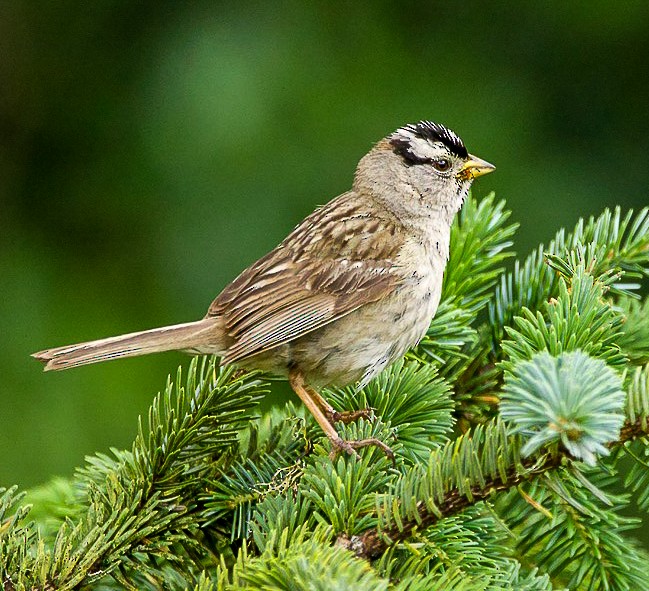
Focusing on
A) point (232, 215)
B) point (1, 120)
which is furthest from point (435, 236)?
point (1, 120)

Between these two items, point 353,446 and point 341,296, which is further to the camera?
point 341,296

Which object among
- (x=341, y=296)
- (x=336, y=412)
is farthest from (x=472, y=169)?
(x=336, y=412)

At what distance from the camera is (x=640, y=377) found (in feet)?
6.40

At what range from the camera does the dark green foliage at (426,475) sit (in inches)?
70.4

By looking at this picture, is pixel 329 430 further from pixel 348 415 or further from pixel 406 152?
pixel 406 152

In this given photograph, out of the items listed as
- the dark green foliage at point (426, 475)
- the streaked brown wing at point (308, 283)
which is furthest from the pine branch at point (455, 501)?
the streaked brown wing at point (308, 283)

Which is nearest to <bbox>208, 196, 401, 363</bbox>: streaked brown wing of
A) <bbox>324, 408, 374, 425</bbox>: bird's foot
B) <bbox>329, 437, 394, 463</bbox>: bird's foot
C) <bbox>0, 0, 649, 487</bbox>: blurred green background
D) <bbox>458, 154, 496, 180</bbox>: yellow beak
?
<bbox>324, 408, 374, 425</bbox>: bird's foot

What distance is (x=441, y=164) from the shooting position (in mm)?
3748

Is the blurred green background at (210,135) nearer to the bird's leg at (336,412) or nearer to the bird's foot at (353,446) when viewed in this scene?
the bird's leg at (336,412)

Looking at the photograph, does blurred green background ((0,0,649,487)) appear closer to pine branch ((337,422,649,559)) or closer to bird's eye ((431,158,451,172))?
bird's eye ((431,158,451,172))

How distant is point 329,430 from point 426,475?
0.76 meters

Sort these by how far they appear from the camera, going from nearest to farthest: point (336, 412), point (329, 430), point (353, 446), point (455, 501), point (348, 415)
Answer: point (455, 501), point (353, 446), point (329, 430), point (348, 415), point (336, 412)

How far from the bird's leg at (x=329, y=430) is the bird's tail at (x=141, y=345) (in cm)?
28

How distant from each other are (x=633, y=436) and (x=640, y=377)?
4.7 inches
